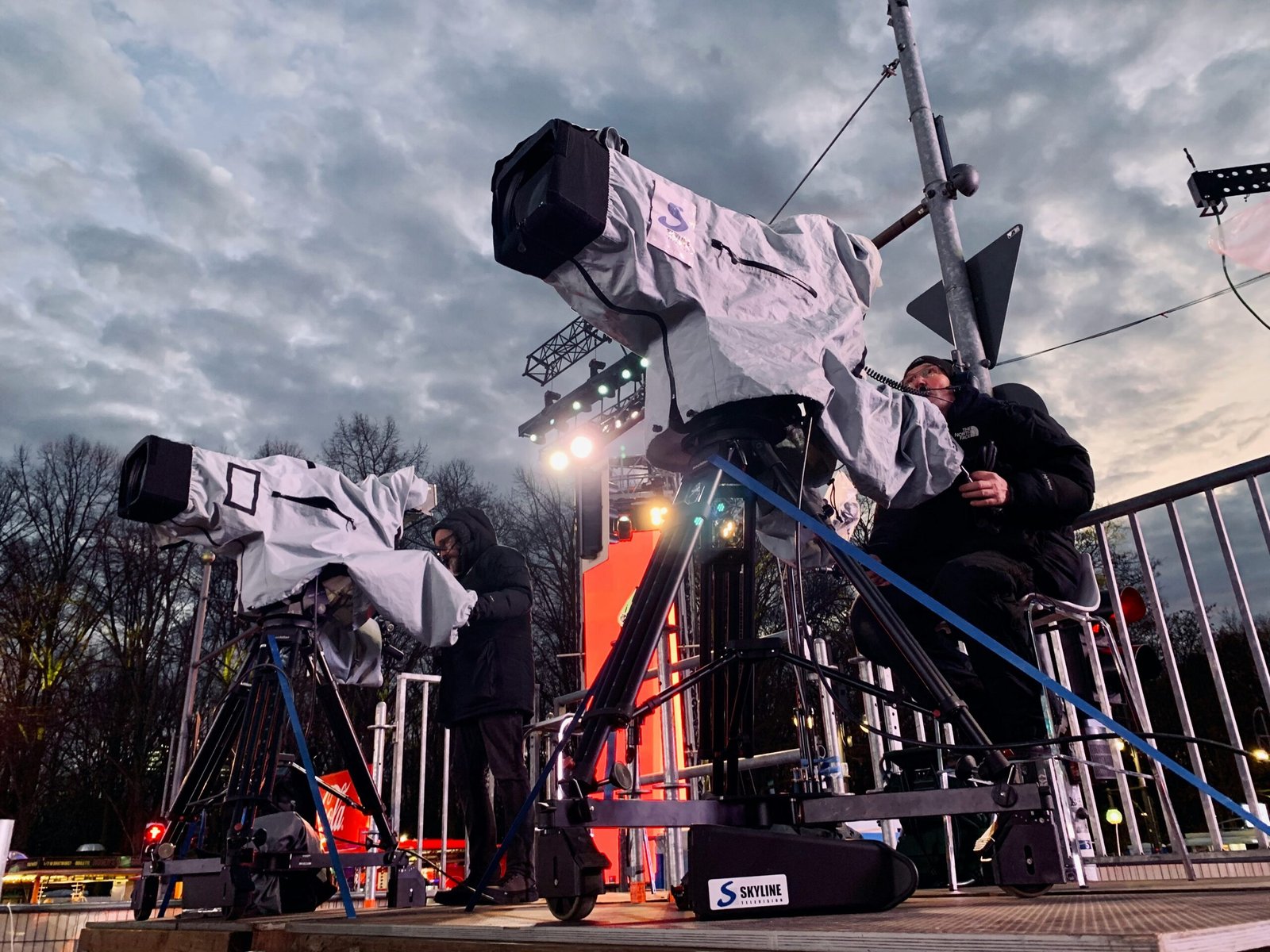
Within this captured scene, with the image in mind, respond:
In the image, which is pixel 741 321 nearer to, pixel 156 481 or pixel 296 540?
pixel 296 540

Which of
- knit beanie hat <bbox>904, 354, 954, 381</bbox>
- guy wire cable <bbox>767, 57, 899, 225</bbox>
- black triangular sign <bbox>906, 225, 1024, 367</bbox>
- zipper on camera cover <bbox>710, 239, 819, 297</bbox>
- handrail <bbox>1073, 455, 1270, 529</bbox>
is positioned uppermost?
guy wire cable <bbox>767, 57, 899, 225</bbox>

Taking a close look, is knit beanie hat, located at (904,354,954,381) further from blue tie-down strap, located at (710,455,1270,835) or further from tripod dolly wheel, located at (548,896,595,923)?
tripod dolly wheel, located at (548,896,595,923)

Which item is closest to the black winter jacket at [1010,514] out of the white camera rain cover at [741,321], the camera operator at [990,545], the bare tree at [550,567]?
the camera operator at [990,545]

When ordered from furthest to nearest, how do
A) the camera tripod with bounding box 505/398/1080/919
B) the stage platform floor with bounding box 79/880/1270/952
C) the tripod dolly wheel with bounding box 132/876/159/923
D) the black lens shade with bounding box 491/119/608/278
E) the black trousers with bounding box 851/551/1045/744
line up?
the tripod dolly wheel with bounding box 132/876/159/923, the black trousers with bounding box 851/551/1045/744, the black lens shade with bounding box 491/119/608/278, the camera tripod with bounding box 505/398/1080/919, the stage platform floor with bounding box 79/880/1270/952

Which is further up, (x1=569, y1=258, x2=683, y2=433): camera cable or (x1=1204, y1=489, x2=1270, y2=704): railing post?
(x1=569, y1=258, x2=683, y2=433): camera cable

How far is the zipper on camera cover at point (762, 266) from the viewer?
6.30 ft

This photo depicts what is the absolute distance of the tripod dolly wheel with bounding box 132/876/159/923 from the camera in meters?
2.90

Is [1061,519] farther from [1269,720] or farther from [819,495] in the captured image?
[1269,720]

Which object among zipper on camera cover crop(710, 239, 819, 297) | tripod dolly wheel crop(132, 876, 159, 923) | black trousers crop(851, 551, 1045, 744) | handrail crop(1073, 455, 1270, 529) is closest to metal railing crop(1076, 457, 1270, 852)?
handrail crop(1073, 455, 1270, 529)

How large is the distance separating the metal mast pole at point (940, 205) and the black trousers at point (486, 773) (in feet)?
9.29

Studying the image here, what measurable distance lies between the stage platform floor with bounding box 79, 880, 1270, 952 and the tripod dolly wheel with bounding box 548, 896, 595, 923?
0.07 ft

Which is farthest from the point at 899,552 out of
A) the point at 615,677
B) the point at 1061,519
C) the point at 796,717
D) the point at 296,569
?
the point at 296,569

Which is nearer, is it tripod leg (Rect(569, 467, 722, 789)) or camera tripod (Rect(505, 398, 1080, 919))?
camera tripod (Rect(505, 398, 1080, 919))

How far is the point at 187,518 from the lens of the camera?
9.69 ft
